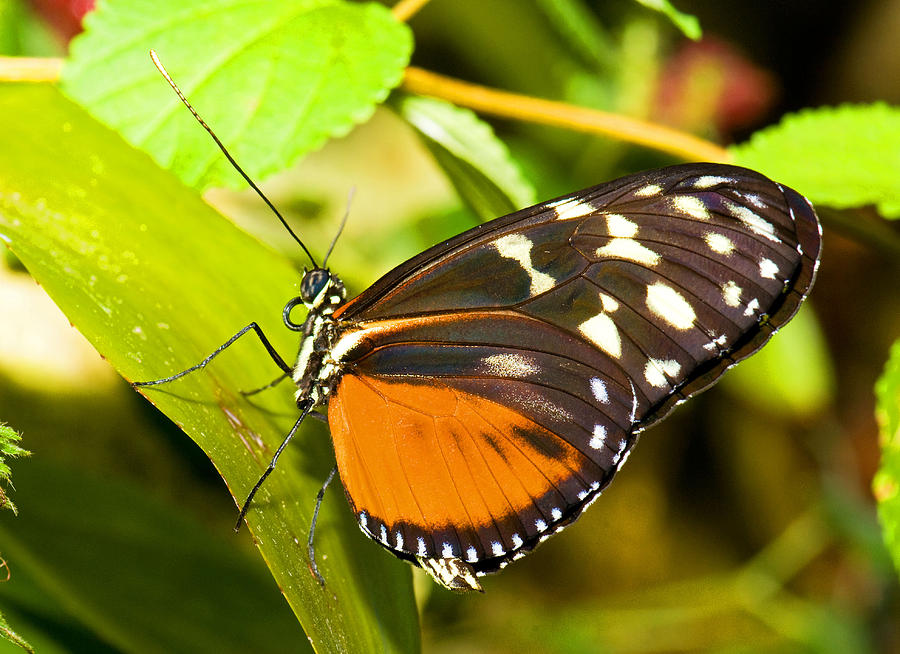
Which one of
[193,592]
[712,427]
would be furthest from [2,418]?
[712,427]

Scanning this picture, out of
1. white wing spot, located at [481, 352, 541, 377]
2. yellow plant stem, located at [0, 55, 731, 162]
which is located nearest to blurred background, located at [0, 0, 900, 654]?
yellow plant stem, located at [0, 55, 731, 162]

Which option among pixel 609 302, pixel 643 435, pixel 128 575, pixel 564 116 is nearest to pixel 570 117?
pixel 564 116

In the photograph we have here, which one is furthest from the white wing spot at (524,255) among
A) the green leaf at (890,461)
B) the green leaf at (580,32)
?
the green leaf at (580,32)

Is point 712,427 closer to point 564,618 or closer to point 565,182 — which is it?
point 564,618

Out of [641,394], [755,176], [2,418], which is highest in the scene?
[2,418]

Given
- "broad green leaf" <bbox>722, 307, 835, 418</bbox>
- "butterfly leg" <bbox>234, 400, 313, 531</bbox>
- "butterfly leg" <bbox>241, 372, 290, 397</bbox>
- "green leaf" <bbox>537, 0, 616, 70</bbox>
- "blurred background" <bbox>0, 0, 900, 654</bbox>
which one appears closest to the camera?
"butterfly leg" <bbox>234, 400, 313, 531</bbox>

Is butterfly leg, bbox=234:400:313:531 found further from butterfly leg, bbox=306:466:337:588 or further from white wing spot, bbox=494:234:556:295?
white wing spot, bbox=494:234:556:295
